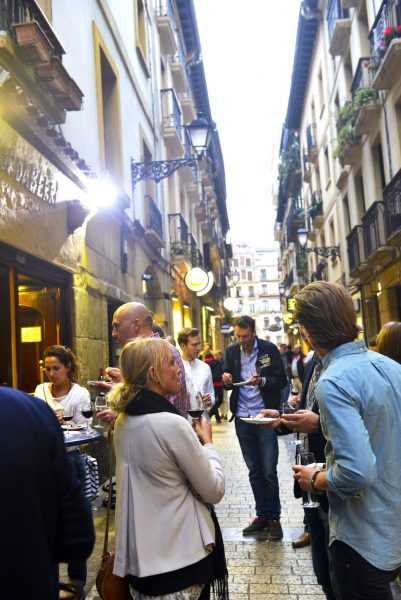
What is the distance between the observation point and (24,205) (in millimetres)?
5582

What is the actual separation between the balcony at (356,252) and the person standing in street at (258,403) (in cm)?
997

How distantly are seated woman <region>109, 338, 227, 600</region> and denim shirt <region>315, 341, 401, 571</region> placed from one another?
59cm

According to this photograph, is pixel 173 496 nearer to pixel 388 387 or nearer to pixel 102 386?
pixel 388 387

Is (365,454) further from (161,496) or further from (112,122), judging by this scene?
(112,122)

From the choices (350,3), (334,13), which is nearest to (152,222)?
(350,3)

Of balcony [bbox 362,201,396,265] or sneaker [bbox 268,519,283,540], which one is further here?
balcony [bbox 362,201,396,265]

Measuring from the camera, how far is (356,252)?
16.8 meters

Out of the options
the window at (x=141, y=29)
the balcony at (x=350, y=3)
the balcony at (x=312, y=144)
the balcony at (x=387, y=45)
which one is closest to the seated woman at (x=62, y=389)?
the balcony at (x=387, y=45)

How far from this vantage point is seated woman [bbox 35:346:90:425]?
509 cm

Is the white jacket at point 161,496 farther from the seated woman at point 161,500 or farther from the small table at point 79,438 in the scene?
the small table at point 79,438

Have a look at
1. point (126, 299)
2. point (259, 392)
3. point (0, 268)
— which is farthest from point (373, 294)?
point (0, 268)

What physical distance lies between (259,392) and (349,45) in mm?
15187

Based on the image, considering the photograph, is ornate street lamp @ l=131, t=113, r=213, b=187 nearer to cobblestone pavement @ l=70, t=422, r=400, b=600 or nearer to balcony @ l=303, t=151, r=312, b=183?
cobblestone pavement @ l=70, t=422, r=400, b=600

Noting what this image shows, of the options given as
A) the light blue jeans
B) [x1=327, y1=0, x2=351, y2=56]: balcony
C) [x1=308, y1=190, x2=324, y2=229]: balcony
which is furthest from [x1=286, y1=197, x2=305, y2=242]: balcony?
the light blue jeans
